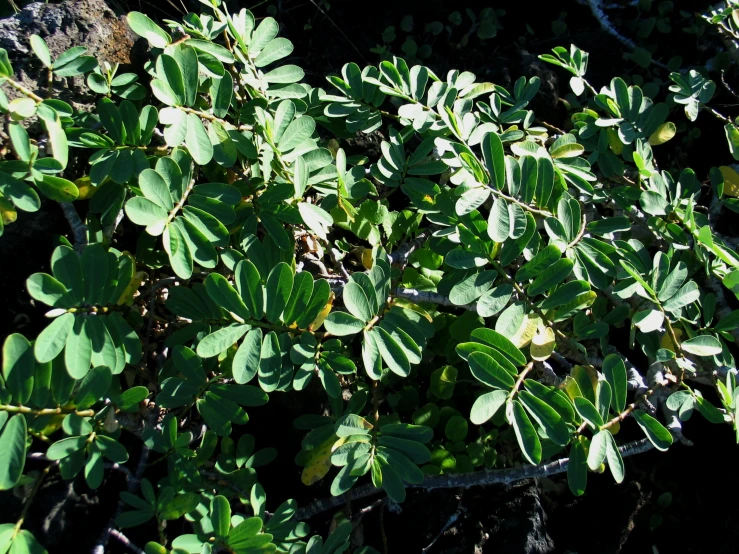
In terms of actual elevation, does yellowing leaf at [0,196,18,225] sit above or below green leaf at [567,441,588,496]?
above

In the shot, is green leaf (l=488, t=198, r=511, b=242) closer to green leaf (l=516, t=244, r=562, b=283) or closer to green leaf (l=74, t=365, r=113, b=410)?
green leaf (l=516, t=244, r=562, b=283)

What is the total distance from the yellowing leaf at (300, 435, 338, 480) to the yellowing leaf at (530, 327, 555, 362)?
53 cm

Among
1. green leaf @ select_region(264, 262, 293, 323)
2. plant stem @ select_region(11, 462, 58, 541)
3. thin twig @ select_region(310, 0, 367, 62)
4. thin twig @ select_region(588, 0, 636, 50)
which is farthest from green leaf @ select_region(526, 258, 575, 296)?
thin twig @ select_region(588, 0, 636, 50)

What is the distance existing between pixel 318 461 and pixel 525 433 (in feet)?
1.77

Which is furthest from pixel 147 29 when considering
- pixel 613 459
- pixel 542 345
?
pixel 613 459

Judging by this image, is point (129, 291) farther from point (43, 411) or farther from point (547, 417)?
point (547, 417)

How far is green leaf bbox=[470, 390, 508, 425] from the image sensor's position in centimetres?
133

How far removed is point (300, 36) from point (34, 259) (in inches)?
64.1

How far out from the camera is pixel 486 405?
4.45 ft

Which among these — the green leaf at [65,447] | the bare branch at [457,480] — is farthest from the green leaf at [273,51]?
the bare branch at [457,480]

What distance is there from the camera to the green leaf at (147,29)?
1522 millimetres

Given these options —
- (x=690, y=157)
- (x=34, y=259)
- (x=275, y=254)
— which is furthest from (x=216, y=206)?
(x=690, y=157)

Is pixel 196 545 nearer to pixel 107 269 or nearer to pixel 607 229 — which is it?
pixel 107 269

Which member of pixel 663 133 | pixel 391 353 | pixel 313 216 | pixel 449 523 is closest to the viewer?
pixel 391 353
